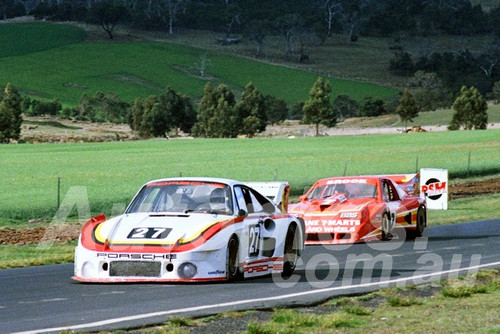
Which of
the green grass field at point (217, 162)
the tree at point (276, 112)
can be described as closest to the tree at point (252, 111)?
the green grass field at point (217, 162)

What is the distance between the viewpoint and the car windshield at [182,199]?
15.2m

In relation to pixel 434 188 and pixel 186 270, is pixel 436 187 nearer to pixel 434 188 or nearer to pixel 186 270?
pixel 434 188

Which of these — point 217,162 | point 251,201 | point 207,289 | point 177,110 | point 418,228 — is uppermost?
point 251,201

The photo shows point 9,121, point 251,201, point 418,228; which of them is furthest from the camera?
point 9,121

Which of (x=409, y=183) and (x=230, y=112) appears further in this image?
(x=230, y=112)

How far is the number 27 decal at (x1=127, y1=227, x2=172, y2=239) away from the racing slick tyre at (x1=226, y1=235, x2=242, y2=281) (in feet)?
2.66

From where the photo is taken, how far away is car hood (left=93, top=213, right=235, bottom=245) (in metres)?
13.9

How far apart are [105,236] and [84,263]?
1.37 feet

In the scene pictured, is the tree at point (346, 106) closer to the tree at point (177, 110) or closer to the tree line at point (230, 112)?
the tree line at point (230, 112)

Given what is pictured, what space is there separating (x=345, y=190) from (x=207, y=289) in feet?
35.2

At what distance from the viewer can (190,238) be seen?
13.9 meters

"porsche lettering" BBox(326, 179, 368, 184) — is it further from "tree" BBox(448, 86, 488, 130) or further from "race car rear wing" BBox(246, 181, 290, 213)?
"tree" BBox(448, 86, 488, 130)

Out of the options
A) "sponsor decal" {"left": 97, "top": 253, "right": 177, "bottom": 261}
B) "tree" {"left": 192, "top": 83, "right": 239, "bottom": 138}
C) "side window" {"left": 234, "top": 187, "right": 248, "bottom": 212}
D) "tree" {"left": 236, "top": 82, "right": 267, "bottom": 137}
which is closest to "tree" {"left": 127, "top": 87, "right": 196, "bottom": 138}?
"tree" {"left": 192, "top": 83, "right": 239, "bottom": 138}

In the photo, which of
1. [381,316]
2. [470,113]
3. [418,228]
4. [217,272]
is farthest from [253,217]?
[470,113]
